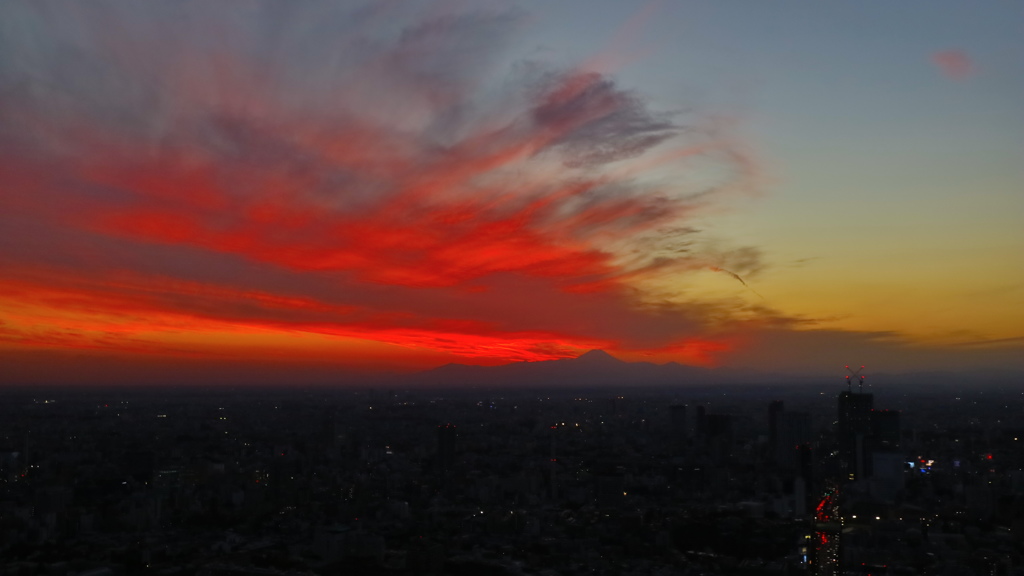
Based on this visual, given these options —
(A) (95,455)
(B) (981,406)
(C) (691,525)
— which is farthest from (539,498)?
(B) (981,406)

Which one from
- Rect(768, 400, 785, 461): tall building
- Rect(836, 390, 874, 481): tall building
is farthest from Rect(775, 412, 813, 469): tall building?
Rect(836, 390, 874, 481): tall building

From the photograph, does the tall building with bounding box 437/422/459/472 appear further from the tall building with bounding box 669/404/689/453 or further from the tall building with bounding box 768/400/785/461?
the tall building with bounding box 768/400/785/461

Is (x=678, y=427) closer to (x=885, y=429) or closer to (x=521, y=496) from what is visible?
(x=885, y=429)

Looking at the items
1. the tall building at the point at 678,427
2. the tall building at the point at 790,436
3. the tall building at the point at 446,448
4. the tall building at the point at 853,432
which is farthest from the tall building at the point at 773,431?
the tall building at the point at 446,448

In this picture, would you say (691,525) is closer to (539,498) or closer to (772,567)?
(772,567)

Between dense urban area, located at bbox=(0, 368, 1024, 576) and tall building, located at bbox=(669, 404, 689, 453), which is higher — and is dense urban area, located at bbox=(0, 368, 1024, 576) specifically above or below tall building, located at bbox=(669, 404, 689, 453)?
below

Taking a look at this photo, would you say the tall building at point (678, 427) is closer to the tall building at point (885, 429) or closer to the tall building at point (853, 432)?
the tall building at point (853, 432)

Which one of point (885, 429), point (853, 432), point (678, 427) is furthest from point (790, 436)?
point (678, 427)

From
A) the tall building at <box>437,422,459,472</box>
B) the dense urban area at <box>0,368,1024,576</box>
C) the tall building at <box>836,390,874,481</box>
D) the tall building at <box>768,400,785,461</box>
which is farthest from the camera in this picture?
the tall building at <box>768,400,785,461</box>

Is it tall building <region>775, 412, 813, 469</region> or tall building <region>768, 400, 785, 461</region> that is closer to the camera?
tall building <region>775, 412, 813, 469</region>
